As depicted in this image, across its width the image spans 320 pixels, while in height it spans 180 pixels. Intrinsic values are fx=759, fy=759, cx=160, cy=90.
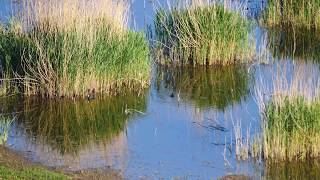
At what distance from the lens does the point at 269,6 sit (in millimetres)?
20438

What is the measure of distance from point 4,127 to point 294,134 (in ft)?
15.4

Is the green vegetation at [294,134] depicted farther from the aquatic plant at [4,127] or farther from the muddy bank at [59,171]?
the aquatic plant at [4,127]

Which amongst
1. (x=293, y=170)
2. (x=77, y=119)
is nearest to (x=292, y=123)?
(x=293, y=170)

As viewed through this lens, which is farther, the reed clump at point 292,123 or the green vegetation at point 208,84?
the green vegetation at point 208,84

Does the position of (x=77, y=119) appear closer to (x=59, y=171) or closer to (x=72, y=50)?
(x=72, y=50)

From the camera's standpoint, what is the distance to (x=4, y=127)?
40.2 feet

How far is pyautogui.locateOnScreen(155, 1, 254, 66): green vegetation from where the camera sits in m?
16.6

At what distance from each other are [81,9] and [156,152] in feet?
14.4

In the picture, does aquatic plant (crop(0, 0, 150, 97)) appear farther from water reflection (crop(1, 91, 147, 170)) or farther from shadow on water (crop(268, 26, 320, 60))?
shadow on water (crop(268, 26, 320, 60))

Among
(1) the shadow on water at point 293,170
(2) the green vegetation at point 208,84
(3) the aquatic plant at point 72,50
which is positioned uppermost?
(3) the aquatic plant at point 72,50

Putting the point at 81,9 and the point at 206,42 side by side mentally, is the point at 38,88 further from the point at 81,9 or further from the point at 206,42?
the point at 206,42

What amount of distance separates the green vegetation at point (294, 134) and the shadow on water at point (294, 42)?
6.70 m

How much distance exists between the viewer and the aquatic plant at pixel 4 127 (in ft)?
38.3

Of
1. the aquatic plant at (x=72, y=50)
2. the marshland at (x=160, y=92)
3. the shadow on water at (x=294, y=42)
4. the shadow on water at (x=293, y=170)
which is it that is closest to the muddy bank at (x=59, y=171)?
the marshland at (x=160, y=92)
